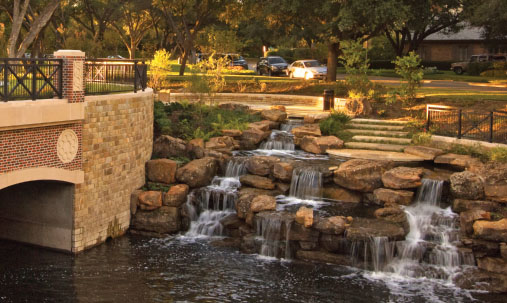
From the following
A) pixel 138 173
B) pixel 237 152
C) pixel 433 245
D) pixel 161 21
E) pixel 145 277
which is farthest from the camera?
pixel 161 21

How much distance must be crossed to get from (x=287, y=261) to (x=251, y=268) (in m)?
1.14

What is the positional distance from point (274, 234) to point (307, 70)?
87.0 feet

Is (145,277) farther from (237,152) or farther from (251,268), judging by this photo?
(237,152)

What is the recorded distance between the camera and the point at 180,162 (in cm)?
2083

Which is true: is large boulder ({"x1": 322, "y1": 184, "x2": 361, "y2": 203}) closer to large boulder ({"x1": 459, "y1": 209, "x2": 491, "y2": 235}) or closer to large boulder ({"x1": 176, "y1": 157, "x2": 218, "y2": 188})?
large boulder ({"x1": 459, "y1": 209, "x2": 491, "y2": 235})

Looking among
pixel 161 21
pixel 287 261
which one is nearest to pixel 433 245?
pixel 287 261

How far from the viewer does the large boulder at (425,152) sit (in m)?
20.6

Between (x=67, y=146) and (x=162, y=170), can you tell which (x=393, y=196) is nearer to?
(x=162, y=170)

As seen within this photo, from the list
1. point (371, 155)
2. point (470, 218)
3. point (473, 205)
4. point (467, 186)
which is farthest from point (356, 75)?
point (470, 218)

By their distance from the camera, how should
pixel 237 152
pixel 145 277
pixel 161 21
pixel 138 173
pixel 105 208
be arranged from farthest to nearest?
pixel 161 21 → pixel 237 152 → pixel 138 173 → pixel 105 208 → pixel 145 277

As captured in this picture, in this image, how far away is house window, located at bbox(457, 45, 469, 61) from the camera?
2454 inches

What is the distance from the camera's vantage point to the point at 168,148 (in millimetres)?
21500

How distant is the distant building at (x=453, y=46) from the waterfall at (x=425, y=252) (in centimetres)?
4661

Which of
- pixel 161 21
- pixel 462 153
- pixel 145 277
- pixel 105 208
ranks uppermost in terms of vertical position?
pixel 161 21
